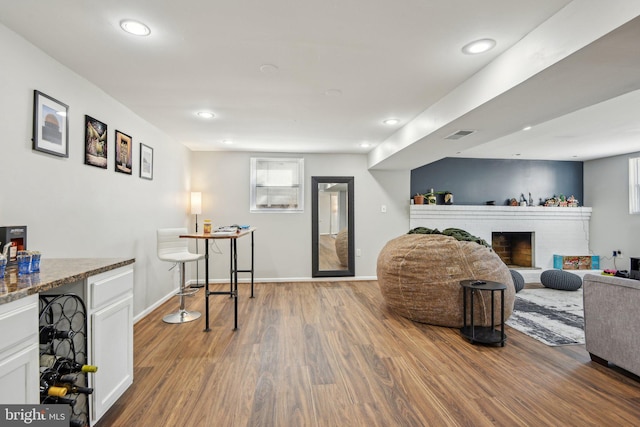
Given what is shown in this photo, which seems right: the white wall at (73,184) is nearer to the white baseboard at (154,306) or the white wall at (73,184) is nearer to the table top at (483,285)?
the white baseboard at (154,306)

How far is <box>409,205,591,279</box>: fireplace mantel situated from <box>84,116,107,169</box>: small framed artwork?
5.14 metres

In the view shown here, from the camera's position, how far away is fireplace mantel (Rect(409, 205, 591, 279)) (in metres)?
6.18

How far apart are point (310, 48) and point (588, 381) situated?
303 centimetres

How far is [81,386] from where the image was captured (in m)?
1.65

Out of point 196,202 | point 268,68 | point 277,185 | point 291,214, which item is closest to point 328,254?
point 291,214

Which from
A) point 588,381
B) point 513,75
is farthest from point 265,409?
point 513,75

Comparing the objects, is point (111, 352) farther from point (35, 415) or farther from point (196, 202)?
point (196, 202)

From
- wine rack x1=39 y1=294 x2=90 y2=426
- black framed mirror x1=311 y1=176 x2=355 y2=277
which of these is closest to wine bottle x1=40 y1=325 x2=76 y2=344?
wine rack x1=39 y1=294 x2=90 y2=426

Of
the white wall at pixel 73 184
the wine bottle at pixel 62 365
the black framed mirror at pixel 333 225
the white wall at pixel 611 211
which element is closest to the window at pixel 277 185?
the black framed mirror at pixel 333 225

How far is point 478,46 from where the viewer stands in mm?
2055

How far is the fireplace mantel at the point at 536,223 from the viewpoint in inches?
243

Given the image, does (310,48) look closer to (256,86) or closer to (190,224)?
(256,86)

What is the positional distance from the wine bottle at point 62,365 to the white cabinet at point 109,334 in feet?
0.26

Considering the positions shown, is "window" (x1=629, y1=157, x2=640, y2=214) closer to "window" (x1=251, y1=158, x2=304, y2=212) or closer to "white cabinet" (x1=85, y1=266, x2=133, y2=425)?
"window" (x1=251, y1=158, x2=304, y2=212)
